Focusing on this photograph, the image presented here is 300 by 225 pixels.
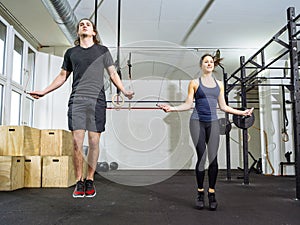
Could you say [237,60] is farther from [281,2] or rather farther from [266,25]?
[281,2]

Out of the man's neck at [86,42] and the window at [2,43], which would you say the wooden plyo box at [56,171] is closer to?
the window at [2,43]

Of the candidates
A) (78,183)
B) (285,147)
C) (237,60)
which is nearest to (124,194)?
(78,183)

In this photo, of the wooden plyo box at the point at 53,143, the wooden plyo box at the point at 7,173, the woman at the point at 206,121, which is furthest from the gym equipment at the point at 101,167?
the woman at the point at 206,121

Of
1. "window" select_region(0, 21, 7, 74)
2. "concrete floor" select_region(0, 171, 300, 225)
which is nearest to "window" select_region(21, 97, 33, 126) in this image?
"window" select_region(0, 21, 7, 74)

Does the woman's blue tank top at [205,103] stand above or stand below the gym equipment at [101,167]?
above

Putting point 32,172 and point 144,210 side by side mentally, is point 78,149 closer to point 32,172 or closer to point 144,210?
point 144,210

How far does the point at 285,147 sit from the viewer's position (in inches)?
273

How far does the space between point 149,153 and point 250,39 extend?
13.8 feet

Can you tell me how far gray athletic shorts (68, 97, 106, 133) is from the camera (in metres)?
2.37

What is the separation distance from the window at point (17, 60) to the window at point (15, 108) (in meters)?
0.27

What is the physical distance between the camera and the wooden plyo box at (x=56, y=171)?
4.33 metres

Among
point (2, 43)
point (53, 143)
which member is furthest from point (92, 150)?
point (2, 43)

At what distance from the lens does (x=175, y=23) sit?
18.5ft

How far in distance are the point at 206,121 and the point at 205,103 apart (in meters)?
0.15
